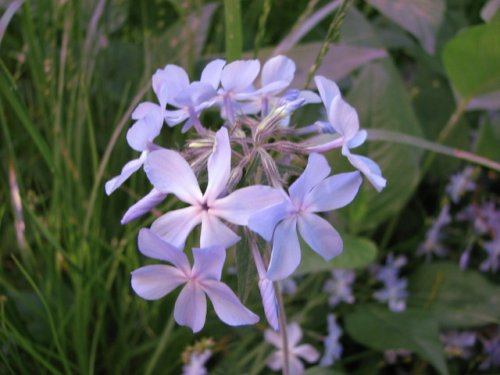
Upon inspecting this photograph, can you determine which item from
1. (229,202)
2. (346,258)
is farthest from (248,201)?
(346,258)

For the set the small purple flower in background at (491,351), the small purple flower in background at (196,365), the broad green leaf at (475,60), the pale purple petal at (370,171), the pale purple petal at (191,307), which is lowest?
the small purple flower in background at (491,351)

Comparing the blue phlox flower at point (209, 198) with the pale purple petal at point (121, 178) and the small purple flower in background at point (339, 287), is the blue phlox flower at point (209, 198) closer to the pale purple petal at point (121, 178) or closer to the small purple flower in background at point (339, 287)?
the pale purple petal at point (121, 178)

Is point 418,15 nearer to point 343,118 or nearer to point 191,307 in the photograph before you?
point 343,118

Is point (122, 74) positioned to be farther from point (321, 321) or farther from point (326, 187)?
point (326, 187)

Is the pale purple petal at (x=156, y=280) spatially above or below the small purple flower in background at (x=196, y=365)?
above

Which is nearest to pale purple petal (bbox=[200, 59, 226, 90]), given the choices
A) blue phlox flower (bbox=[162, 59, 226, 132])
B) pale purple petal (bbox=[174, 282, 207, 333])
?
blue phlox flower (bbox=[162, 59, 226, 132])

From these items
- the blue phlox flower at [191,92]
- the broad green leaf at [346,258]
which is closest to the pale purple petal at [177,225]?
the blue phlox flower at [191,92]

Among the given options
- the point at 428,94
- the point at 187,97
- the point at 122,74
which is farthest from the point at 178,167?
the point at 428,94
